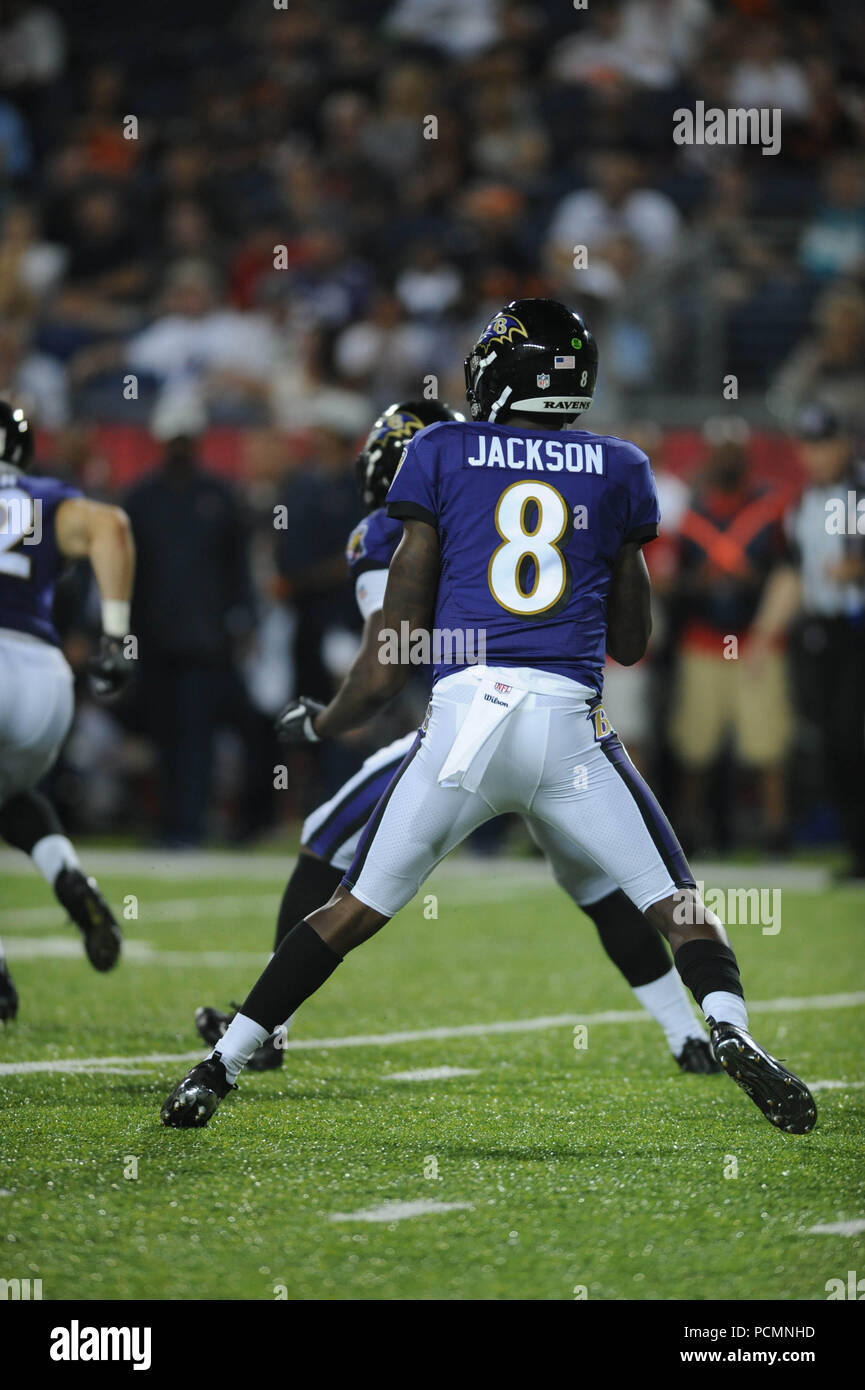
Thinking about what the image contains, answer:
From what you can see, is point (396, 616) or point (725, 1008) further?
point (396, 616)

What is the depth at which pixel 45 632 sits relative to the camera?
5828 millimetres

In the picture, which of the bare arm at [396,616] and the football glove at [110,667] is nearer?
the bare arm at [396,616]

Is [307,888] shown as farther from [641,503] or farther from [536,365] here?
[536,365]

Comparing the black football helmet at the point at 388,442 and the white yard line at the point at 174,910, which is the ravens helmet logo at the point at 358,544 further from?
the white yard line at the point at 174,910

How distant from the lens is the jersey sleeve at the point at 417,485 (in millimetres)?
4266

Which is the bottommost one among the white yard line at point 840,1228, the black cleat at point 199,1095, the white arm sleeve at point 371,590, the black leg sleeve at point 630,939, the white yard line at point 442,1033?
the white yard line at point 840,1228

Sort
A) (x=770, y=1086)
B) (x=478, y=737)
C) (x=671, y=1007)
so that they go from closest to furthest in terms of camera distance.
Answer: (x=770, y=1086), (x=478, y=737), (x=671, y=1007)

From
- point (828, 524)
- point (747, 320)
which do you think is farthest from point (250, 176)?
point (828, 524)

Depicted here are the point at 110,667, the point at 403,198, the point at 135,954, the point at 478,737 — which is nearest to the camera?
the point at 478,737

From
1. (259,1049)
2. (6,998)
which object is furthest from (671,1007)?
(6,998)

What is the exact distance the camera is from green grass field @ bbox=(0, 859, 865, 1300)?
10.7 feet

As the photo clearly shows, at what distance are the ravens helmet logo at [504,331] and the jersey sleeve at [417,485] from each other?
13.7 inches

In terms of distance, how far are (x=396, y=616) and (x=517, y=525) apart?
357mm

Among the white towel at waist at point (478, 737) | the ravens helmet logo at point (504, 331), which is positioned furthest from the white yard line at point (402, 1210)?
the ravens helmet logo at point (504, 331)
